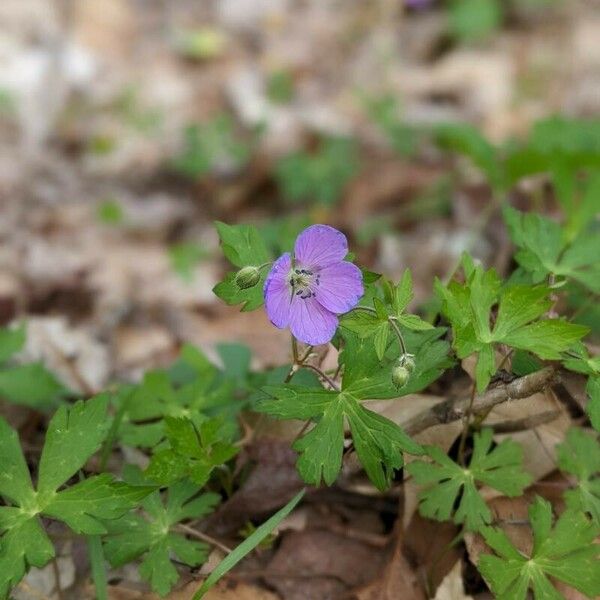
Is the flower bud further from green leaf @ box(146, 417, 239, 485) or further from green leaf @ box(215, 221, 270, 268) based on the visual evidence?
green leaf @ box(146, 417, 239, 485)

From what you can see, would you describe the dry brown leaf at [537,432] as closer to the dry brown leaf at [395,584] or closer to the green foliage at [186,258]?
the dry brown leaf at [395,584]

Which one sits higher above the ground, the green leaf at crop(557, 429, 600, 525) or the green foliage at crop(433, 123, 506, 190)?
the green leaf at crop(557, 429, 600, 525)

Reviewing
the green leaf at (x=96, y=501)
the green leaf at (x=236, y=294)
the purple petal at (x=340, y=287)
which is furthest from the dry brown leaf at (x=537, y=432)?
the green leaf at (x=96, y=501)

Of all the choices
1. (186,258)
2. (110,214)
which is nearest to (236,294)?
(186,258)

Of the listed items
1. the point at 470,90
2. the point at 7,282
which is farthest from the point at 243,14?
the point at 7,282

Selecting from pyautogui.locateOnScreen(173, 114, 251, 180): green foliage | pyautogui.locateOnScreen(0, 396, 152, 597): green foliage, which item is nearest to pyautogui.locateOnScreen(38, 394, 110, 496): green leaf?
pyautogui.locateOnScreen(0, 396, 152, 597): green foliage

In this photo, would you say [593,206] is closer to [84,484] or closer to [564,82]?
[84,484]

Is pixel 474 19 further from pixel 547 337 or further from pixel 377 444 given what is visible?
pixel 377 444
